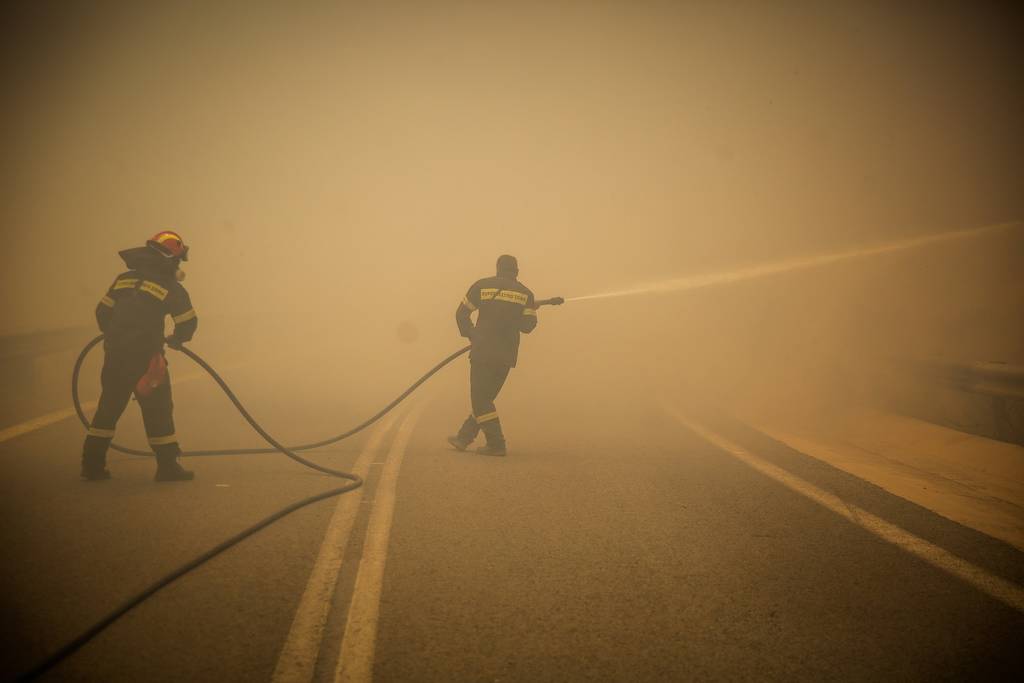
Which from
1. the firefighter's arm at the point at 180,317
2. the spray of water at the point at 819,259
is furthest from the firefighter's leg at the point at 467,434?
the spray of water at the point at 819,259

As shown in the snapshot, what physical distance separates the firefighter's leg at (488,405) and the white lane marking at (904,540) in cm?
249

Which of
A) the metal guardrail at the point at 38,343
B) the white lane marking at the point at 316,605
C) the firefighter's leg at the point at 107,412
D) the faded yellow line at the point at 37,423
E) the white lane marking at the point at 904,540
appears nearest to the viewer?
the white lane marking at the point at 316,605

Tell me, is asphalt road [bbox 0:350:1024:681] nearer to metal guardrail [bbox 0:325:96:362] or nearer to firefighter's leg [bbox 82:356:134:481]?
firefighter's leg [bbox 82:356:134:481]

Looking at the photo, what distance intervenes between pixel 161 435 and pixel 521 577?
381 cm

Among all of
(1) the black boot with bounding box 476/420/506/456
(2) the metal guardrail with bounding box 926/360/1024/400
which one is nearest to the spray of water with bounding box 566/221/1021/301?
(2) the metal guardrail with bounding box 926/360/1024/400

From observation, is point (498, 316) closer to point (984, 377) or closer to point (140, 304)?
point (140, 304)

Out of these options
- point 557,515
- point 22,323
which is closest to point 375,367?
point 557,515

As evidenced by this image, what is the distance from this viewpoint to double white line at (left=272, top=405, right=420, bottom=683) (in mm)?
2879

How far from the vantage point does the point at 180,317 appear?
20.5ft

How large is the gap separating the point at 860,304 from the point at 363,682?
20.3m

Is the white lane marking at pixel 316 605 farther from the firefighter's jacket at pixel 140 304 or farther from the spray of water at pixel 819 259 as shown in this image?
the spray of water at pixel 819 259

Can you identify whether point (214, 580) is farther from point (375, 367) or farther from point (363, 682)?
point (375, 367)

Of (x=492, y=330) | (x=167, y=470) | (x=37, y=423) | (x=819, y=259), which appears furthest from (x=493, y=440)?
(x=819, y=259)

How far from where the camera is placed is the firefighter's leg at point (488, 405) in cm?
761
